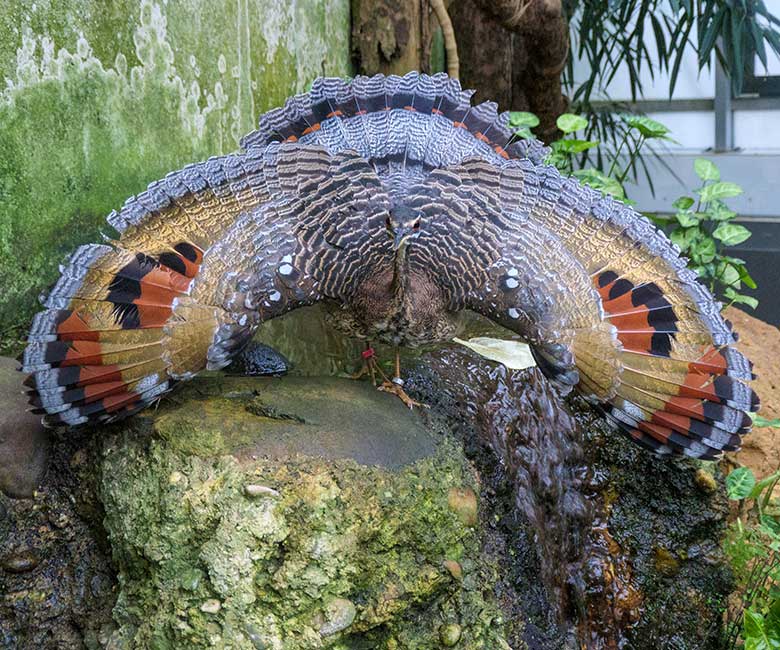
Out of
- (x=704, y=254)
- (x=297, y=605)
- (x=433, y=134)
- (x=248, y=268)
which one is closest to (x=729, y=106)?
(x=704, y=254)

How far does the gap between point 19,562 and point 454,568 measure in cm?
124

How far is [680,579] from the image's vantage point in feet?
11.0

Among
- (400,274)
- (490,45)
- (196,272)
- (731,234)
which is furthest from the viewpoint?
(490,45)

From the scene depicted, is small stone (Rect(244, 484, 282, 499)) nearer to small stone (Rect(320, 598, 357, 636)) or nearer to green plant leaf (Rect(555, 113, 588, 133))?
small stone (Rect(320, 598, 357, 636))

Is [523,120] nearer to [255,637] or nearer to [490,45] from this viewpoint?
[490,45]

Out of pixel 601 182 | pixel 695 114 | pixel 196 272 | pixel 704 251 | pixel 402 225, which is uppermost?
pixel 695 114

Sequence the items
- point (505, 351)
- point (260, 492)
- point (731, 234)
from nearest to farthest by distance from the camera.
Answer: point (260, 492)
point (505, 351)
point (731, 234)

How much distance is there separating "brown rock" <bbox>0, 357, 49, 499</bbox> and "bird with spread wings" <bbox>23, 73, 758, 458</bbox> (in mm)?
255

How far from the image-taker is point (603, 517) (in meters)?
3.46

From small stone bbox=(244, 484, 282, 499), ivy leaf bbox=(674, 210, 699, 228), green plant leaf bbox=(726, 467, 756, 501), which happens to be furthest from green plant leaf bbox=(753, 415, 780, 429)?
small stone bbox=(244, 484, 282, 499)

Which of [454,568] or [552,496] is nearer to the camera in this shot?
[454,568]

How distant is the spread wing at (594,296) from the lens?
2678 millimetres

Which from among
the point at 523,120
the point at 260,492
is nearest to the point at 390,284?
the point at 260,492

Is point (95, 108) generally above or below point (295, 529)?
above
